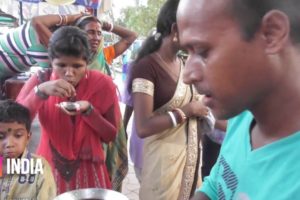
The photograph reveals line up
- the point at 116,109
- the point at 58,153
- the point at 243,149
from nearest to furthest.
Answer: the point at 243,149
the point at 58,153
the point at 116,109

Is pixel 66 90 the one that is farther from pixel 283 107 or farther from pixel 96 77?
pixel 283 107

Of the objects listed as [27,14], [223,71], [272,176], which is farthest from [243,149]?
[27,14]

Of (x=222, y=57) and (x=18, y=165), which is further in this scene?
(x=18, y=165)

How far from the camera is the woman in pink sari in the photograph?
1581 millimetres

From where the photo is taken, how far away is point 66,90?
1478mm

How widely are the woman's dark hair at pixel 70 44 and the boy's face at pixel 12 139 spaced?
38cm

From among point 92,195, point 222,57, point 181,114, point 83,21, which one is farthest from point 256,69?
point 83,21

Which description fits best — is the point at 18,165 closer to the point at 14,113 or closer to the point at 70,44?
the point at 14,113

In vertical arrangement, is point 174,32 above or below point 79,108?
above

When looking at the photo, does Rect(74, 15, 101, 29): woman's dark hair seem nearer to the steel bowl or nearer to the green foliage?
the steel bowl

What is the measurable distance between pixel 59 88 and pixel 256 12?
1.03 metres

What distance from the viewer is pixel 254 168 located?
72cm

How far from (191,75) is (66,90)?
3.02 feet

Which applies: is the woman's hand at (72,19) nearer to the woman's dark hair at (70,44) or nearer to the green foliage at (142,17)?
the woman's dark hair at (70,44)
